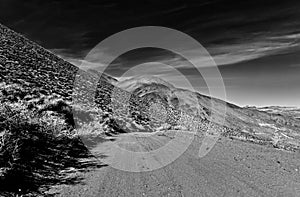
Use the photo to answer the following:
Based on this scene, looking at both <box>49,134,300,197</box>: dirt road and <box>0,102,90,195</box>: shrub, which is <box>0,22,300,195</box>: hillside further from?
<box>49,134,300,197</box>: dirt road

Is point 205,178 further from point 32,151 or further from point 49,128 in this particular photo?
point 49,128

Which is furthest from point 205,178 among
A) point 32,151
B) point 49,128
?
point 49,128

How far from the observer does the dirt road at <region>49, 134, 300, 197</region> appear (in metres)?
8.29

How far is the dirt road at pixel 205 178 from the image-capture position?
326 inches

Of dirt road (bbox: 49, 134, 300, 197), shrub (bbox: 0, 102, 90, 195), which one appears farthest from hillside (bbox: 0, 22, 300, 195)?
dirt road (bbox: 49, 134, 300, 197)

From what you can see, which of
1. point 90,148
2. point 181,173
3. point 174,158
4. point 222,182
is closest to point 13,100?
point 90,148

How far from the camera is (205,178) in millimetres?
9594

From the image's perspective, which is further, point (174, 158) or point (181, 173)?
point (174, 158)

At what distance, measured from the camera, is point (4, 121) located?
429 inches

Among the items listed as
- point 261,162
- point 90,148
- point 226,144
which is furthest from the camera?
point 226,144

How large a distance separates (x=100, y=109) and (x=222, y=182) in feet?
58.0

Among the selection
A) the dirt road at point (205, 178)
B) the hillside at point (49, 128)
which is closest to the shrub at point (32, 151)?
the hillside at point (49, 128)

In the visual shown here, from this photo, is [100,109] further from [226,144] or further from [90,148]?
[226,144]

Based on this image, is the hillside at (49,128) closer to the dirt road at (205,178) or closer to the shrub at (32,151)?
the shrub at (32,151)
